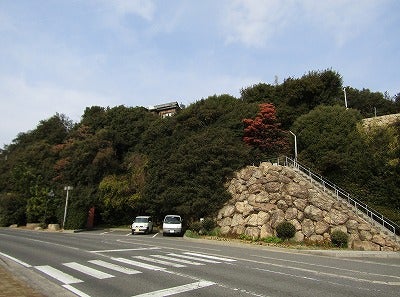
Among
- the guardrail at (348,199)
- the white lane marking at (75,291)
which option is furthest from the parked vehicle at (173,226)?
the white lane marking at (75,291)

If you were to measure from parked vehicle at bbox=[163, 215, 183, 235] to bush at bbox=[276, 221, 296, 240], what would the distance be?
32.3ft

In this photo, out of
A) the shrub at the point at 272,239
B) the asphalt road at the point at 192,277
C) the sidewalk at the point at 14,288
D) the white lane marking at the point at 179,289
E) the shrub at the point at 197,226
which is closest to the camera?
the sidewalk at the point at 14,288

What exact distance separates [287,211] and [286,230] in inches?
95.0

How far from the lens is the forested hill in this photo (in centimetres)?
3069

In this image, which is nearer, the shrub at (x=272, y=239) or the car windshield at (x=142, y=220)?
the shrub at (x=272, y=239)

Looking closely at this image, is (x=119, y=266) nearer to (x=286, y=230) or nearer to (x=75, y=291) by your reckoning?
(x=75, y=291)

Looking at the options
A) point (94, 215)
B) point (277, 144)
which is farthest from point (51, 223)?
point (277, 144)

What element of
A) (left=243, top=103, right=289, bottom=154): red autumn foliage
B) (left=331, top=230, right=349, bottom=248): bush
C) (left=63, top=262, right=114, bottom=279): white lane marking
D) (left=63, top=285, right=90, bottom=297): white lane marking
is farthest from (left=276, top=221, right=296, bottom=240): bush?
(left=63, top=285, right=90, bottom=297): white lane marking

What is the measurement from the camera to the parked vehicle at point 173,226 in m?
31.6

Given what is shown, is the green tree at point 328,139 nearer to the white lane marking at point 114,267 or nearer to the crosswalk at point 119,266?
the crosswalk at point 119,266

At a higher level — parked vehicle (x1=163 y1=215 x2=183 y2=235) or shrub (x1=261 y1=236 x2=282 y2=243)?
parked vehicle (x1=163 y1=215 x2=183 y2=235)

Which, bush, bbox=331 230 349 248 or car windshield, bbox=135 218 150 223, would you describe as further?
car windshield, bbox=135 218 150 223

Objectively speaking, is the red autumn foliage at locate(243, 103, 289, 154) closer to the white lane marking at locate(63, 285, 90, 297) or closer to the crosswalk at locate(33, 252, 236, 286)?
the crosswalk at locate(33, 252, 236, 286)

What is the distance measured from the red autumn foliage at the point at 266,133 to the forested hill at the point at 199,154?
0.11m
